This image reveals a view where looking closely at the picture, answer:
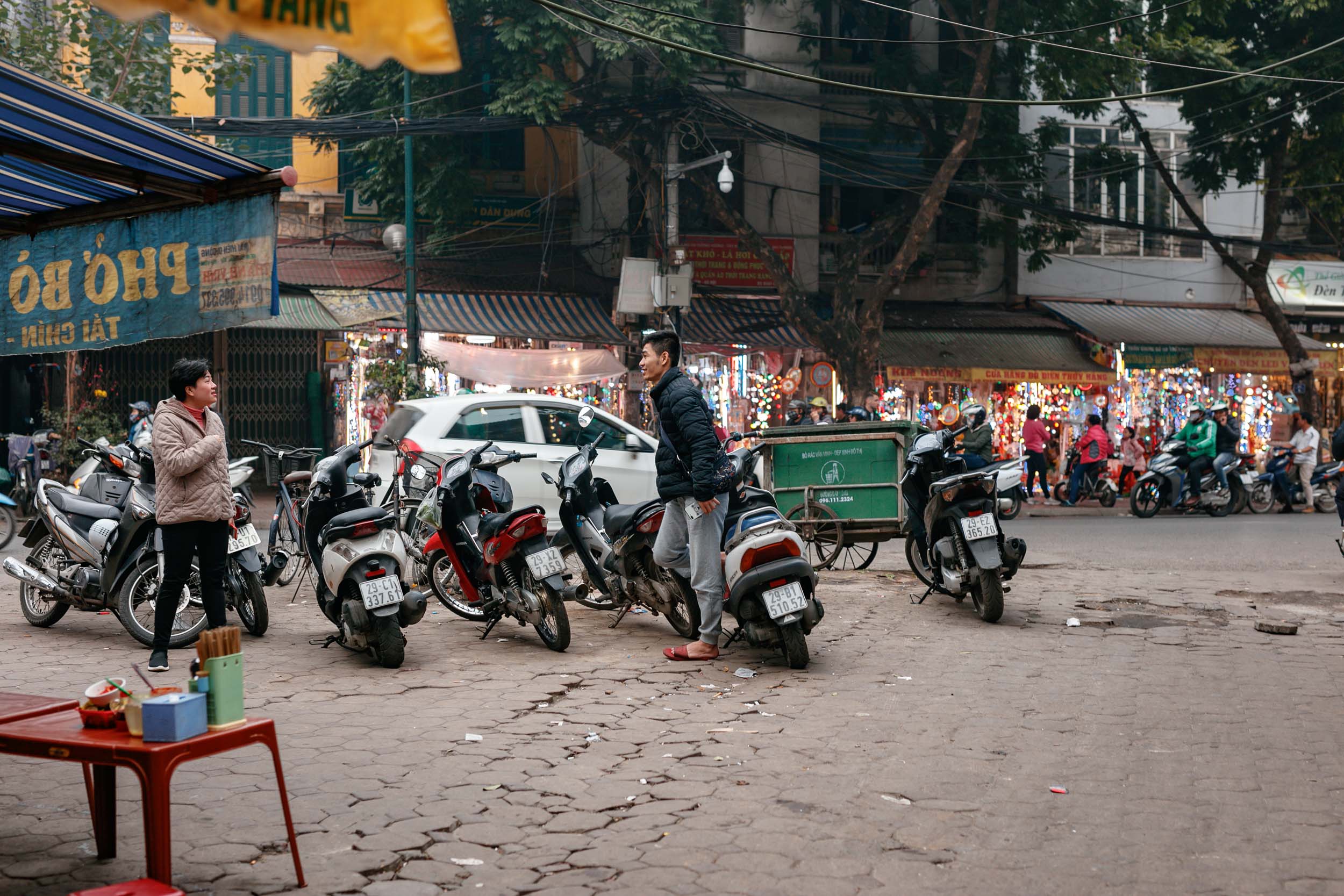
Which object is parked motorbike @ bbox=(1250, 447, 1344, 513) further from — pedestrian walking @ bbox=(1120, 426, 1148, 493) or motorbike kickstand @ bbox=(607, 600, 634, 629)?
motorbike kickstand @ bbox=(607, 600, 634, 629)

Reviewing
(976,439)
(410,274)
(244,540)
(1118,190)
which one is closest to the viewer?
(244,540)

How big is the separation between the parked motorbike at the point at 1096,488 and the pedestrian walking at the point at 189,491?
1704 centimetres

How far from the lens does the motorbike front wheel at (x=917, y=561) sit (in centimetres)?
1003

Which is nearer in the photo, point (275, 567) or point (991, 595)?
point (991, 595)

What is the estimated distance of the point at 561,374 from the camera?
22.2m

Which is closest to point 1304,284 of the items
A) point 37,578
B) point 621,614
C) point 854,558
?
point 854,558

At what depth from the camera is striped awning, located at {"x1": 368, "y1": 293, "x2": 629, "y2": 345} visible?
21.3m

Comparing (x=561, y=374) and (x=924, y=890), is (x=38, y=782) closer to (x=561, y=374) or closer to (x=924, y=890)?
(x=924, y=890)

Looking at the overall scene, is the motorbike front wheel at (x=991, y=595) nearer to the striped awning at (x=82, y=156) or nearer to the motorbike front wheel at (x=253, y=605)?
the motorbike front wheel at (x=253, y=605)

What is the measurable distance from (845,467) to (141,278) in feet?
22.6

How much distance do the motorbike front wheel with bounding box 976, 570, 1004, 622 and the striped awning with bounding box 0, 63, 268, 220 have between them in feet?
17.5

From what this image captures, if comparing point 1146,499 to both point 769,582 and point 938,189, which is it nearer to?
point 938,189

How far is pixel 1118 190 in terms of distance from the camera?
25.7 meters

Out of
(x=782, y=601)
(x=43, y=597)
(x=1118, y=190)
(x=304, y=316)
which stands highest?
(x=1118, y=190)
